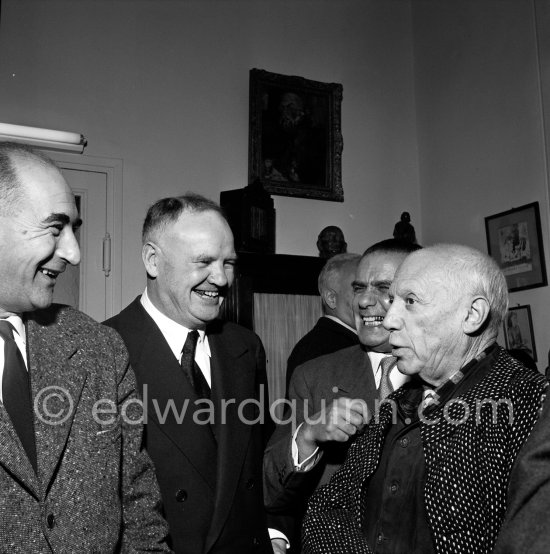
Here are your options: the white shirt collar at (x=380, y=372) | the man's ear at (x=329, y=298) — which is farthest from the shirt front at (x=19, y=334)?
the man's ear at (x=329, y=298)

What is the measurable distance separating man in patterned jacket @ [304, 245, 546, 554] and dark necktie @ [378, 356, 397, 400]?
32 centimetres

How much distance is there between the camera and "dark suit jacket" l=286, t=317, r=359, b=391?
3.62 m

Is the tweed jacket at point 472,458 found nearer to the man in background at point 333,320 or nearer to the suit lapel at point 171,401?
the suit lapel at point 171,401

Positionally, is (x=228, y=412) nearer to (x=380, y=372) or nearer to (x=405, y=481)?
(x=380, y=372)

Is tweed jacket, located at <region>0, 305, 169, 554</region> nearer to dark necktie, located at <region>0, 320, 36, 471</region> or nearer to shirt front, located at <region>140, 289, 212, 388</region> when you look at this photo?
dark necktie, located at <region>0, 320, 36, 471</region>

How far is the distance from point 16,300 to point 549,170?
13.3 feet

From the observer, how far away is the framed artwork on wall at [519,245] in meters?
4.94

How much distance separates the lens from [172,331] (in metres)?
2.42

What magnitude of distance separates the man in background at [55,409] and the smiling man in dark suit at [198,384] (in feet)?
A: 0.94

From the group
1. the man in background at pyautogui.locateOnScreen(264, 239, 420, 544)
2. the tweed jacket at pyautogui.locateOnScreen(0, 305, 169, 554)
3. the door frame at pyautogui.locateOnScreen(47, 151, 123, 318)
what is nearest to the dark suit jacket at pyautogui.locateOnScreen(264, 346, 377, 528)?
the man in background at pyautogui.locateOnScreen(264, 239, 420, 544)

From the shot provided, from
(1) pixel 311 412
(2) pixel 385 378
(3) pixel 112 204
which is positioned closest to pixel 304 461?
(1) pixel 311 412

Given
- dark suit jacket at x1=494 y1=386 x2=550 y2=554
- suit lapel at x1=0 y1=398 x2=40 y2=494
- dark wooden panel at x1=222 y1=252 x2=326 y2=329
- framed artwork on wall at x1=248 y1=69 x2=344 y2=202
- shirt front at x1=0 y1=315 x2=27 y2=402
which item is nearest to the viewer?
dark suit jacket at x1=494 y1=386 x2=550 y2=554

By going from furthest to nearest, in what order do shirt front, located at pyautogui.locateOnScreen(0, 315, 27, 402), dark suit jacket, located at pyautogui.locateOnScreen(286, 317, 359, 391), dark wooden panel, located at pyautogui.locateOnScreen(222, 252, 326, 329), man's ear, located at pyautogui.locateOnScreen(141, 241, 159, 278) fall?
dark wooden panel, located at pyautogui.locateOnScreen(222, 252, 326, 329) → dark suit jacket, located at pyautogui.locateOnScreen(286, 317, 359, 391) → man's ear, located at pyautogui.locateOnScreen(141, 241, 159, 278) → shirt front, located at pyautogui.locateOnScreen(0, 315, 27, 402)

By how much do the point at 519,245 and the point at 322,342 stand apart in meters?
2.11
